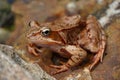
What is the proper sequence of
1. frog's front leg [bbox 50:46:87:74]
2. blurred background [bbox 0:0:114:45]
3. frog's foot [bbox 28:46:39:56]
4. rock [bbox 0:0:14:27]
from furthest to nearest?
rock [bbox 0:0:14:27]
blurred background [bbox 0:0:114:45]
frog's foot [bbox 28:46:39:56]
frog's front leg [bbox 50:46:87:74]

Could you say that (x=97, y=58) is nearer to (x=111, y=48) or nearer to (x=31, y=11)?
(x=111, y=48)

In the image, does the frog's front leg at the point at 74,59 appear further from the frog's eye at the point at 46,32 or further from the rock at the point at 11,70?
the rock at the point at 11,70

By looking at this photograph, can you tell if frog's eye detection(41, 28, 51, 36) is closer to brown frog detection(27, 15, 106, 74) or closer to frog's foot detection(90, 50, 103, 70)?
brown frog detection(27, 15, 106, 74)

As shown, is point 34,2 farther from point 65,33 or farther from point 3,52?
point 3,52

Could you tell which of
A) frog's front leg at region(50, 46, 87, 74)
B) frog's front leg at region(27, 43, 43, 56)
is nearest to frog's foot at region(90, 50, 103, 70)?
frog's front leg at region(50, 46, 87, 74)

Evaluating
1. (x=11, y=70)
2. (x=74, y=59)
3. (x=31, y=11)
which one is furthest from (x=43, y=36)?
(x=31, y=11)

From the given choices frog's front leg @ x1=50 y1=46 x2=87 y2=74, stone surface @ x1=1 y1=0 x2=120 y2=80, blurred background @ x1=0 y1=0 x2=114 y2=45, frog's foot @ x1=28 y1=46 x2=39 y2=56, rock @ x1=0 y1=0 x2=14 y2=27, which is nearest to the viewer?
stone surface @ x1=1 y1=0 x2=120 y2=80
